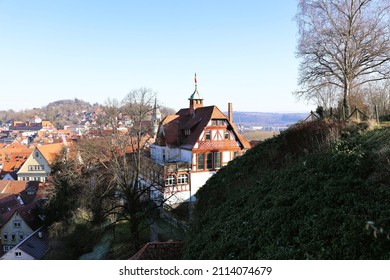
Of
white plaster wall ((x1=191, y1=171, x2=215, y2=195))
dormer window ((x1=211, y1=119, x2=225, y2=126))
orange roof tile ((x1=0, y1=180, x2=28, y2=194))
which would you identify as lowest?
orange roof tile ((x1=0, y1=180, x2=28, y2=194))

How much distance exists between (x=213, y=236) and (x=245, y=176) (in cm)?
357

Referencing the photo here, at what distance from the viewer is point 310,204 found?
6242mm

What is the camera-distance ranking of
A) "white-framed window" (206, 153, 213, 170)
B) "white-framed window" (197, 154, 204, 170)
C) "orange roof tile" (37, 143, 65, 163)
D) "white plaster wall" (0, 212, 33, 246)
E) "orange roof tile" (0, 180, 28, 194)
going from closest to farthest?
"white-framed window" (197, 154, 204, 170) < "white-framed window" (206, 153, 213, 170) < "white plaster wall" (0, 212, 33, 246) < "orange roof tile" (0, 180, 28, 194) < "orange roof tile" (37, 143, 65, 163)

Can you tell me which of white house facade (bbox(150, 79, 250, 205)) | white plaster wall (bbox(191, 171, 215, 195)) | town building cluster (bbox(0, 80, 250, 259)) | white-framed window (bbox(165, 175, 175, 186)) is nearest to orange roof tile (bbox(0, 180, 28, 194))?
town building cluster (bbox(0, 80, 250, 259))

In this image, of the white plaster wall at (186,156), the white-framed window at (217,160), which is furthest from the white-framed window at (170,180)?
the white-framed window at (217,160)

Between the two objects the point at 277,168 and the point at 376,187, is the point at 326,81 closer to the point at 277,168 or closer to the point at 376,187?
the point at 277,168

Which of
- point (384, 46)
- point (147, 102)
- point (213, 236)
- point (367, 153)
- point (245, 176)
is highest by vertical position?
point (384, 46)

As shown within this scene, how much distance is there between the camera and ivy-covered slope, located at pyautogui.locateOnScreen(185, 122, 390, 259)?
5.04 m

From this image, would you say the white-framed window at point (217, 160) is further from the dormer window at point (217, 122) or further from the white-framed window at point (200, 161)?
the dormer window at point (217, 122)

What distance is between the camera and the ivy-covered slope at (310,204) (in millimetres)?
5043

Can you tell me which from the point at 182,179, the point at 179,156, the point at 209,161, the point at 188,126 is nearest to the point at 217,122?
the point at 188,126

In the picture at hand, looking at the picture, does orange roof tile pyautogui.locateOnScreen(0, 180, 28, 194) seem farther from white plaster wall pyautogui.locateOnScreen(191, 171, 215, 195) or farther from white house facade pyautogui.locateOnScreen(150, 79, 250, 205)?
white plaster wall pyautogui.locateOnScreen(191, 171, 215, 195)

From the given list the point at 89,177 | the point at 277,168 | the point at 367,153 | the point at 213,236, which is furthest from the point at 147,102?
the point at 367,153

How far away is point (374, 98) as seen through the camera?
2042 centimetres
